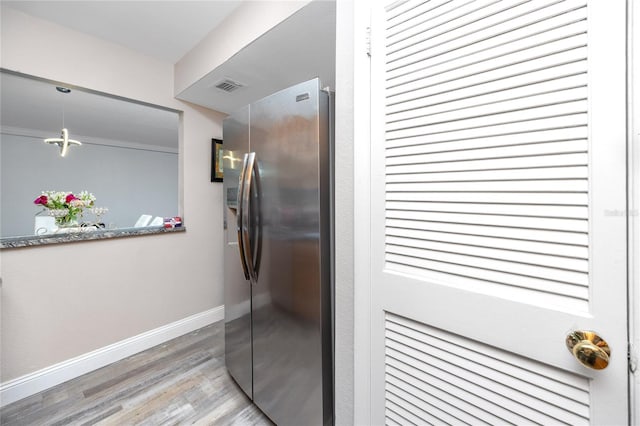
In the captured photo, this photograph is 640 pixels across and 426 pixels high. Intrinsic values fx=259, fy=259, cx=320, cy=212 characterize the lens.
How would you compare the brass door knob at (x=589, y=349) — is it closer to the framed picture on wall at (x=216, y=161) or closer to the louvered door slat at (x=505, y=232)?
the louvered door slat at (x=505, y=232)

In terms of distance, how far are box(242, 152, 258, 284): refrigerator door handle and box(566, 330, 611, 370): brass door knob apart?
1.34 metres

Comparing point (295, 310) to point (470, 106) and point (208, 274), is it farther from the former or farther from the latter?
point (208, 274)

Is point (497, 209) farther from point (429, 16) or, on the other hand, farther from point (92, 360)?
point (92, 360)

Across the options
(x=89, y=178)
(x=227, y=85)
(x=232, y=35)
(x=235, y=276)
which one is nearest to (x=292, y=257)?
(x=235, y=276)

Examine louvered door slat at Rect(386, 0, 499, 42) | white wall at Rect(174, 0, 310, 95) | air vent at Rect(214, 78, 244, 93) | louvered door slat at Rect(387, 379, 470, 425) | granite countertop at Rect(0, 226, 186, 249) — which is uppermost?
white wall at Rect(174, 0, 310, 95)

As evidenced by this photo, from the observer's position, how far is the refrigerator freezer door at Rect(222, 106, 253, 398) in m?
1.62

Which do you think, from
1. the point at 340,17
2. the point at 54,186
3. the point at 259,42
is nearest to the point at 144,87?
the point at 259,42

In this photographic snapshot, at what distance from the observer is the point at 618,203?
21.0 inches

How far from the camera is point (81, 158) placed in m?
5.64

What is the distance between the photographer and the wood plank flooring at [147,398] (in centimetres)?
156

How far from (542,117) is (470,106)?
161 mm

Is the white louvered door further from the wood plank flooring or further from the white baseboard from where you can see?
the white baseboard

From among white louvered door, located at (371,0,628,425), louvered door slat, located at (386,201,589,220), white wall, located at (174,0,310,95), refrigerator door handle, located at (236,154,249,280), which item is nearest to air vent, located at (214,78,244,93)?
white wall, located at (174,0,310,95)

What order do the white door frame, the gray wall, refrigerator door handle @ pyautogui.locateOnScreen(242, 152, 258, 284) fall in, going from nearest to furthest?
the white door frame → refrigerator door handle @ pyautogui.locateOnScreen(242, 152, 258, 284) → the gray wall
